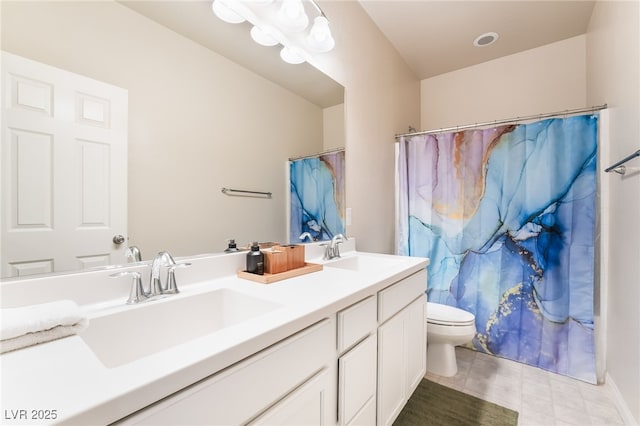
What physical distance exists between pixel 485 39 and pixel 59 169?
296 centimetres

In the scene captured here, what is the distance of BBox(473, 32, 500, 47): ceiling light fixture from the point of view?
90.7 inches

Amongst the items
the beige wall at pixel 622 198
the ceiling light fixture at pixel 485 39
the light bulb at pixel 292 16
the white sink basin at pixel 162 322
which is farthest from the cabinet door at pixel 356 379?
the ceiling light fixture at pixel 485 39

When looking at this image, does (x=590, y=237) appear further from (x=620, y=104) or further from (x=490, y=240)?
(x=620, y=104)

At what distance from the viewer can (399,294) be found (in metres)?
1.32

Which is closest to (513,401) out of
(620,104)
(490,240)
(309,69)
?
(490,240)

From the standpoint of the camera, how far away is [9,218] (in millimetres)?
704

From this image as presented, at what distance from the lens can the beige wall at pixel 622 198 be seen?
1.35m

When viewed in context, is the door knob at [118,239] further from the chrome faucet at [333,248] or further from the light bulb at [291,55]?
the light bulb at [291,55]

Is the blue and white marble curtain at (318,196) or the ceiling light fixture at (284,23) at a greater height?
the ceiling light fixture at (284,23)

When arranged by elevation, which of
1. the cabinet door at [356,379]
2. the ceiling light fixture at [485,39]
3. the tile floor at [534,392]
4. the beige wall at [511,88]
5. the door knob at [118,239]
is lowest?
the tile floor at [534,392]

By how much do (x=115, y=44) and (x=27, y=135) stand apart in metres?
0.38

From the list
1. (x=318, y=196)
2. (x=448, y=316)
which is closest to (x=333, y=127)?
(x=318, y=196)

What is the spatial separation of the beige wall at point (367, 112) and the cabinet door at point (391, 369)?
78 cm

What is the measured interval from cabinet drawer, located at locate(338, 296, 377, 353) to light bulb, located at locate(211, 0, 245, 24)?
1282 millimetres
